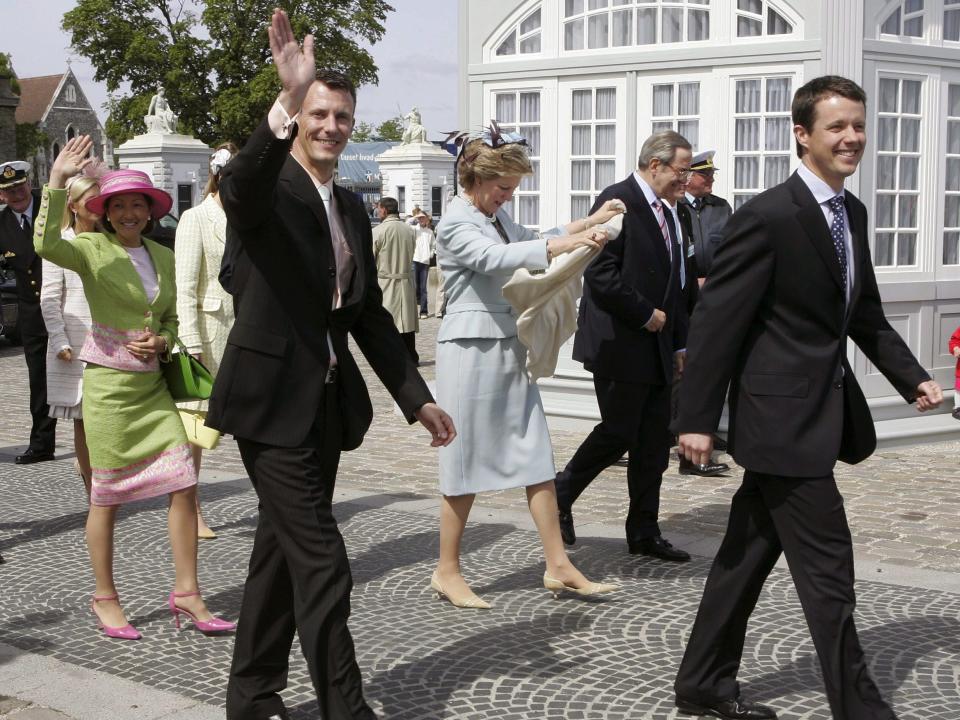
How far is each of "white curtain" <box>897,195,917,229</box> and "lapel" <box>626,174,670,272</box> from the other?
4.40 meters

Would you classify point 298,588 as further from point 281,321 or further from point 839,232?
point 839,232

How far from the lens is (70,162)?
4.77 m

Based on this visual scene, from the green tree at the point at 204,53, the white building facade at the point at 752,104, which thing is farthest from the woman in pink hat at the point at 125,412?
the green tree at the point at 204,53

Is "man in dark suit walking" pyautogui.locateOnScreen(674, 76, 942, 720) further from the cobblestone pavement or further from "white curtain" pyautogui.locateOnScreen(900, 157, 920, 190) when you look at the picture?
"white curtain" pyautogui.locateOnScreen(900, 157, 920, 190)

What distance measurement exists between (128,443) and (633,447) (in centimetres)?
234

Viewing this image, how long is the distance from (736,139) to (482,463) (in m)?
5.39

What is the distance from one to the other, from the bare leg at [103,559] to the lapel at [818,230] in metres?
2.91

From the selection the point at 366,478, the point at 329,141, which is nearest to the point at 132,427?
the point at 329,141

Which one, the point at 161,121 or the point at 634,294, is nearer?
the point at 634,294

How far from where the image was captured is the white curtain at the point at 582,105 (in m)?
10.6

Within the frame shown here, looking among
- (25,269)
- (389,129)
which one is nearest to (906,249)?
(25,269)

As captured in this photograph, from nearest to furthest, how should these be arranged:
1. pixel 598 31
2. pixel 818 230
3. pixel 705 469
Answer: pixel 818 230 < pixel 705 469 < pixel 598 31

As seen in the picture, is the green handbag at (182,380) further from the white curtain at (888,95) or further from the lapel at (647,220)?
the white curtain at (888,95)

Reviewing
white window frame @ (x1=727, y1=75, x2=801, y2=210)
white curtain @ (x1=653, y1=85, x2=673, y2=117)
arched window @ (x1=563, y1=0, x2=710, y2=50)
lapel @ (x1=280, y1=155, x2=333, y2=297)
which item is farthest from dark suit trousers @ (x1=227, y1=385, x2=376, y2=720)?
arched window @ (x1=563, y1=0, x2=710, y2=50)
